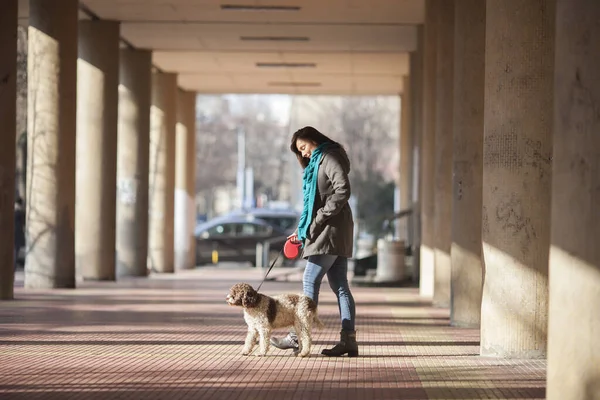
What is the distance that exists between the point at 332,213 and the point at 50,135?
424 inches

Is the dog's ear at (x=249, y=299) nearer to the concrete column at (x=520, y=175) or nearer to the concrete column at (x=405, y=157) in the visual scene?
the concrete column at (x=520, y=175)

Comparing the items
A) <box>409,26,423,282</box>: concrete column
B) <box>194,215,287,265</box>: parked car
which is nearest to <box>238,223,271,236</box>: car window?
<box>194,215,287,265</box>: parked car

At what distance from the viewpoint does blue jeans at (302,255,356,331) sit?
9.99 meters

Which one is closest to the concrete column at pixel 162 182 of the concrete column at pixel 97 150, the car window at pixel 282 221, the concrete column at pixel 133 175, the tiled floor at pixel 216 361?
the concrete column at pixel 133 175

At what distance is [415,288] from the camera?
78.0 feet

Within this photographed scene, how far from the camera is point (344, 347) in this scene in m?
10.2

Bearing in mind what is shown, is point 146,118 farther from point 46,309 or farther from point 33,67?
point 46,309

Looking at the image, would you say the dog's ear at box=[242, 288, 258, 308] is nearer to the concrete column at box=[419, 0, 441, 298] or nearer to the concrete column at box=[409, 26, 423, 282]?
the concrete column at box=[419, 0, 441, 298]

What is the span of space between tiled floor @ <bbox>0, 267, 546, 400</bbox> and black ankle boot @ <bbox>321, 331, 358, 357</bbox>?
13 centimetres

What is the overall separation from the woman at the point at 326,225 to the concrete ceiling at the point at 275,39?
12.2 metres

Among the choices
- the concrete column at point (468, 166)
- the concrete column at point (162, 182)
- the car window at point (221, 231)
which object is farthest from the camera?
the car window at point (221, 231)

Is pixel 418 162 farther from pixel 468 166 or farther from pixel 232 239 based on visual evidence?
pixel 232 239

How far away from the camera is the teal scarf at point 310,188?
1005 cm

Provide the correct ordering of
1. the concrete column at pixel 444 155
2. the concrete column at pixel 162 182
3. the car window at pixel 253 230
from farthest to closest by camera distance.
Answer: the car window at pixel 253 230 → the concrete column at pixel 162 182 → the concrete column at pixel 444 155
